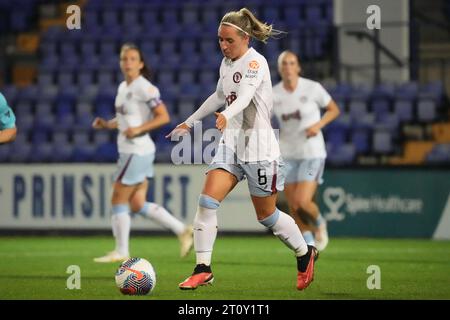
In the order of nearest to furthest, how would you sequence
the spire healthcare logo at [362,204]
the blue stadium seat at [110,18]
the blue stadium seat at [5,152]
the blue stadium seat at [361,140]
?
the spire healthcare logo at [362,204] < the blue stadium seat at [361,140] < the blue stadium seat at [5,152] < the blue stadium seat at [110,18]

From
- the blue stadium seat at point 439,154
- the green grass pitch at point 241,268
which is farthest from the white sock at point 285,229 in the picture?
the blue stadium seat at point 439,154

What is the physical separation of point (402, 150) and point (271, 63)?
110 inches

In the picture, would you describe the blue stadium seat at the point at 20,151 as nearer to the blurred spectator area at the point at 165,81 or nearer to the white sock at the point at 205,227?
the blurred spectator area at the point at 165,81

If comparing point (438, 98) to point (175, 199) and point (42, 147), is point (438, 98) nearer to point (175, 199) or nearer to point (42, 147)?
point (175, 199)

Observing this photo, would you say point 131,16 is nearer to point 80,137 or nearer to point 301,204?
point 80,137

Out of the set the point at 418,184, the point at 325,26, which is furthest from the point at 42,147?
the point at 418,184

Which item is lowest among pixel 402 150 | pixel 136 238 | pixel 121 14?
pixel 136 238

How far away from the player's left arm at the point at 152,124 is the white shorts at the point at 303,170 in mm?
1542

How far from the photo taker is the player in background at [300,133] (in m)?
11.8

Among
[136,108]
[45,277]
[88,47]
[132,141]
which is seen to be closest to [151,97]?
[136,108]

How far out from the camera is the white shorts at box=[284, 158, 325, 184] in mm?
11891

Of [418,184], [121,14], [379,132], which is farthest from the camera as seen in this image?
[121,14]

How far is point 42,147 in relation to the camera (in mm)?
17984

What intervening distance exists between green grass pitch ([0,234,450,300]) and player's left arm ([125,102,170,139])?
140 centimetres
